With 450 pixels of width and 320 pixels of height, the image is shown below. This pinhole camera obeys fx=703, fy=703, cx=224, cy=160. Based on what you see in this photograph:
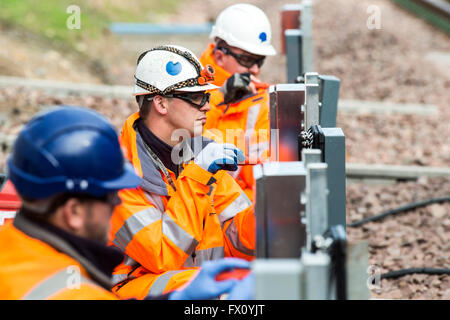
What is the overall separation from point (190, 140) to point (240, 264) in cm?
149

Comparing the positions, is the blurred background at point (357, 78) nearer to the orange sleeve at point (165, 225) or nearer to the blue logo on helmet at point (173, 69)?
the orange sleeve at point (165, 225)

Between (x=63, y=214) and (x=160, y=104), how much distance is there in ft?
5.02

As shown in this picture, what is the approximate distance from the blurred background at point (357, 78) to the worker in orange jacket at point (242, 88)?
4.86ft

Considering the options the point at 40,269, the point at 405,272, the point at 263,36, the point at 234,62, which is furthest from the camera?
the point at 263,36

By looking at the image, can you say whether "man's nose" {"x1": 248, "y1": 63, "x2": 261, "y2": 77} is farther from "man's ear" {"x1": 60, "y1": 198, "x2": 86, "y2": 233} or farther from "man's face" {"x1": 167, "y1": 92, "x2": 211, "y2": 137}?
"man's ear" {"x1": 60, "y1": 198, "x2": 86, "y2": 233}

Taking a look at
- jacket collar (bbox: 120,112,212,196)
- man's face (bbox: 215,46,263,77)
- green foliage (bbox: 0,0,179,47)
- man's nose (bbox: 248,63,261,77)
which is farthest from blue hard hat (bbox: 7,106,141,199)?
green foliage (bbox: 0,0,179,47)

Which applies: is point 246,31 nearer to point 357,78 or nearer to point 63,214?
point 63,214

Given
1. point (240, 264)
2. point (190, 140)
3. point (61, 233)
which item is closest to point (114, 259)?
point (61, 233)

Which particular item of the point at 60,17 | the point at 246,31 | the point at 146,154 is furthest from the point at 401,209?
the point at 60,17

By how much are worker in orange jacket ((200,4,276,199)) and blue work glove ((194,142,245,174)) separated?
103cm

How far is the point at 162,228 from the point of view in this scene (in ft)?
11.5

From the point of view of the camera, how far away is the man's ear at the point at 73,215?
2.45 metres

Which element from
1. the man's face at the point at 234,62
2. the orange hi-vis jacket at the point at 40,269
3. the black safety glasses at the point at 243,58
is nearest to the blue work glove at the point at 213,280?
the orange hi-vis jacket at the point at 40,269
